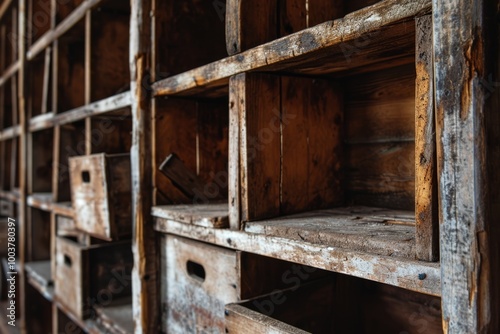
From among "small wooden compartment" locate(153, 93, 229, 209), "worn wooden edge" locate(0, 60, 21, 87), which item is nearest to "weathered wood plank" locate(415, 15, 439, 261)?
"small wooden compartment" locate(153, 93, 229, 209)

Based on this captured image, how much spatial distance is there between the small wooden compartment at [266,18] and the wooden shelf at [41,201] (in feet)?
6.30

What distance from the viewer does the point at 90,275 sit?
2.13m

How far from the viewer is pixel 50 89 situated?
2947 mm

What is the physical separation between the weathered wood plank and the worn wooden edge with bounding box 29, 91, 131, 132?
1.26 metres

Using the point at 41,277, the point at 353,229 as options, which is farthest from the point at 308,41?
the point at 41,277

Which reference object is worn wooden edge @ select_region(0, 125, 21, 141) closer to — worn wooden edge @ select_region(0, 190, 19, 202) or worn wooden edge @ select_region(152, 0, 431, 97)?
worn wooden edge @ select_region(0, 190, 19, 202)

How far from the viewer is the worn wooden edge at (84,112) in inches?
Result: 70.9

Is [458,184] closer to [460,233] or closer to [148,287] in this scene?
[460,233]

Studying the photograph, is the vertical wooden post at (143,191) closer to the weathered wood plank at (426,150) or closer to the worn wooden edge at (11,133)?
the weathered wood plank at (426,150)

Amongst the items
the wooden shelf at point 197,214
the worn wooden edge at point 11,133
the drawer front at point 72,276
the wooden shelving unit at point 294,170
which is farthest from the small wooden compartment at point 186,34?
the worn wooden edge at point 11,133

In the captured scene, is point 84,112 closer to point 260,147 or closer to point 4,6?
point 260,147

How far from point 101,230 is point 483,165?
1.52 metres

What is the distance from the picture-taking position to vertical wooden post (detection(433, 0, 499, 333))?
676mm

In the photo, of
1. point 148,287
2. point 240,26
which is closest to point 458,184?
point 240,26
